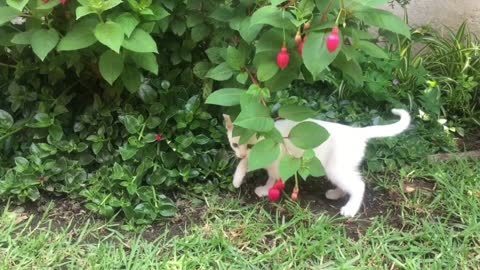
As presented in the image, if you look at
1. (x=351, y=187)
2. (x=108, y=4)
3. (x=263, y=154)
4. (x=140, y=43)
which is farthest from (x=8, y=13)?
(x=351, y=187)

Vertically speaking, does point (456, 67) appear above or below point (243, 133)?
below

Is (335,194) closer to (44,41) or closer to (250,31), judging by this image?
(250,31)

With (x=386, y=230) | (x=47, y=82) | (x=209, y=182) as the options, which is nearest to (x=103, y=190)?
(x=209, y=182)

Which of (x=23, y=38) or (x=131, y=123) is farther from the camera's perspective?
(x=131, y=123)

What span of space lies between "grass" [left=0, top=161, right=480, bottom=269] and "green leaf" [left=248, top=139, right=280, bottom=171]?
47 centimetres

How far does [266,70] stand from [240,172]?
0.65 metres

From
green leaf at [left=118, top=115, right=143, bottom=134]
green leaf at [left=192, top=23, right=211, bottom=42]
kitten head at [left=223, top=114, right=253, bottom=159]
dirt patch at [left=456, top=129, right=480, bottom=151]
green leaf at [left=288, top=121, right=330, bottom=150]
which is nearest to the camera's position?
green leaf at [left=288, top=121, right=330, bottom=150]

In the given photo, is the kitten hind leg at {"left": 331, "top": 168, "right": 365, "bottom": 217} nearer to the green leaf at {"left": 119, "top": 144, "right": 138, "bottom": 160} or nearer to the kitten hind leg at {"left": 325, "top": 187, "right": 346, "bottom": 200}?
the kitten hind leg at {"left": 325, "top": 187, "right": 346, "bottom": 200}

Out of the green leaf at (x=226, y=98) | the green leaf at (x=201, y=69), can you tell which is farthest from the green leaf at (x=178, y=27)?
the green leaf at (x=226, y=98)

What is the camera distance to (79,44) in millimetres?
2088

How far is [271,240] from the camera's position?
2432 mm

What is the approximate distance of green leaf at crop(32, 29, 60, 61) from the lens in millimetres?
2123

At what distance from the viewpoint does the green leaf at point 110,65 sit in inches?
85.7

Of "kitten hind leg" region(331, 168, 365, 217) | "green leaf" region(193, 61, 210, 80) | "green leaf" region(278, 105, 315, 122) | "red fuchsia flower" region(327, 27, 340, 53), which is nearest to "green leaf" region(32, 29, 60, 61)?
"green leaf" region(193, 61, 210, 80)
